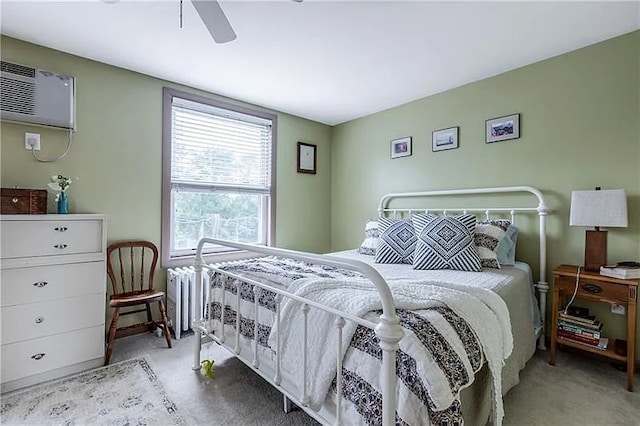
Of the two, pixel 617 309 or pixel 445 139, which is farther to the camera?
pixel 445 139

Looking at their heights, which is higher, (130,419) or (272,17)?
(272,17)

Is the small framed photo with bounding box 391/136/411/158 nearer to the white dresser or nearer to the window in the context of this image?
the window

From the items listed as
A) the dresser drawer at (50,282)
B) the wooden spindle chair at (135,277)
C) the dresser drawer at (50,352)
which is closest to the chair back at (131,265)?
the wooden spindle chair at (135,277)

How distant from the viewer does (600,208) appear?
1958mm

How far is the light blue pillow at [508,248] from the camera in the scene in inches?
91.2

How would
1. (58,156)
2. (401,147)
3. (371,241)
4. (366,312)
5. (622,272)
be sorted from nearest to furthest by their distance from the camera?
1. (366,312)
2. (622,272)
3. (58,156)
4. (371,241)
5. (401,147)

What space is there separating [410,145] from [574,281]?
1868mm

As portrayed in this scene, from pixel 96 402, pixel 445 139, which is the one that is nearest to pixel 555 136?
pixel 445 139

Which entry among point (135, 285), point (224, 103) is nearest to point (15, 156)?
point (135, 285)

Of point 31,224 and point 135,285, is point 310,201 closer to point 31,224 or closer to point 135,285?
point 135,285

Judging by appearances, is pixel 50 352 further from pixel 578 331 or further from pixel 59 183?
pixel 578 331

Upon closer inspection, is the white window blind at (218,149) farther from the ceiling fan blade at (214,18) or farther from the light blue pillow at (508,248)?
the light blue pillow at (508,248)

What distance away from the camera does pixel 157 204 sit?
2754 millimetres

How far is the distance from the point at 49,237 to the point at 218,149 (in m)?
1.61
